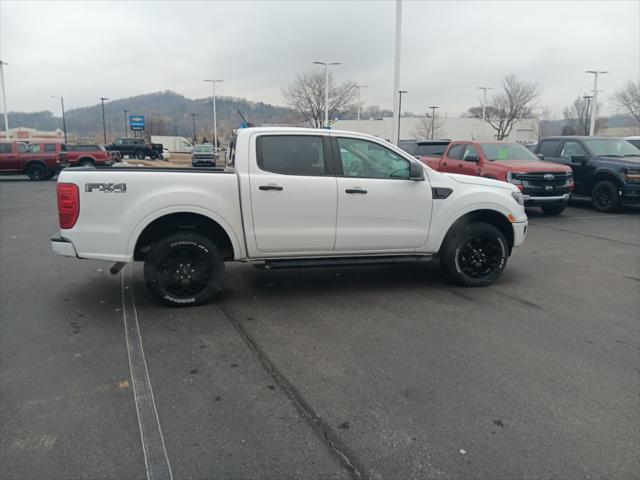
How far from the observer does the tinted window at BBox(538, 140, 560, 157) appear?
46.5 ft

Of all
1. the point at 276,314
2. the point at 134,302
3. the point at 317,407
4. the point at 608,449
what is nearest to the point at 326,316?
the point at 276,314

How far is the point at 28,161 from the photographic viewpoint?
24.7 m

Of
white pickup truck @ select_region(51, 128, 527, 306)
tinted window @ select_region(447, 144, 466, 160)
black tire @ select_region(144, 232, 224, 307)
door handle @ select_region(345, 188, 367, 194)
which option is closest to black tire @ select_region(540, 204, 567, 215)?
tinted window @ select_region(447, 144, 466, 160)

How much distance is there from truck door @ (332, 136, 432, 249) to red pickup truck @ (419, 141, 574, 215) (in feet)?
21.3

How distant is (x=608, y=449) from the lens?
115 inches

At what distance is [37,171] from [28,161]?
642mm

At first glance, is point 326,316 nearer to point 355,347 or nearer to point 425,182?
point 355,347

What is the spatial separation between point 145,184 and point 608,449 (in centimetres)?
450

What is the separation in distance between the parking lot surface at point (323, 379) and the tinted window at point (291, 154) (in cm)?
151

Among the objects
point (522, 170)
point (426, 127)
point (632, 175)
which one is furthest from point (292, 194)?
point (426, 127)

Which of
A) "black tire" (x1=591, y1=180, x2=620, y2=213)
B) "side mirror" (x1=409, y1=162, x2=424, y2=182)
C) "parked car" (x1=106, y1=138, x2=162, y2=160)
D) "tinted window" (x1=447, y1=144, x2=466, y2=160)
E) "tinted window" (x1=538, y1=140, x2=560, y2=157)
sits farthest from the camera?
"parked car" (x1=106, y1=138, x2=162, y2=160)

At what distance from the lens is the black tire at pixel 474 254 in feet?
20.1

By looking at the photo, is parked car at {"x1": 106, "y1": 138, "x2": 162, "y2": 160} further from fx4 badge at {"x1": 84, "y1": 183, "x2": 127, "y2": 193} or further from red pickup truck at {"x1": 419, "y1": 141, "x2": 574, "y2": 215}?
fx4 badge at {"x1": 84, "y1": 183, "x2": 127, "y2": 193}

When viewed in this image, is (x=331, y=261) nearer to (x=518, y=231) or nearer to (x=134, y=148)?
(x=518, y=231)
